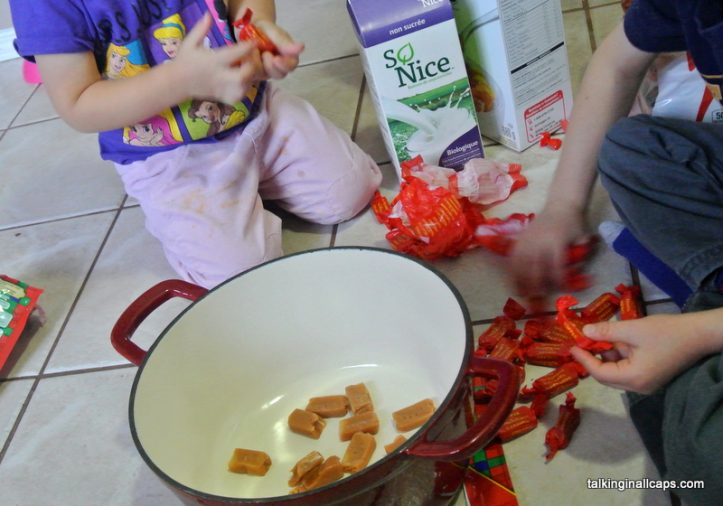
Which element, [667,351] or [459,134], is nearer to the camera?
[667,351]

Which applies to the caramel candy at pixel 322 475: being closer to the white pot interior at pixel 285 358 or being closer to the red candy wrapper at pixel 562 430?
the white pot interior at pixel 285 358

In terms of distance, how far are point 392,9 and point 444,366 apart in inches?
18.0

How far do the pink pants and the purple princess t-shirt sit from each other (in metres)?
0.02

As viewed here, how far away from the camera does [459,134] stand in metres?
1.04

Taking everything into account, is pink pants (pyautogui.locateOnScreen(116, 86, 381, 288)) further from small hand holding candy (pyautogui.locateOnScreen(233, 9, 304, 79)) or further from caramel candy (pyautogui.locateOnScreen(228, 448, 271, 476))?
caramel candy (pyautogui.locateOnScreen(228, 448, 271, 476))

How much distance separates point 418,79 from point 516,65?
Answer: 0.13 m

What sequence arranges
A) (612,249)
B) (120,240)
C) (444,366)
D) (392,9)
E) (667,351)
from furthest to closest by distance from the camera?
(120,240) < (392,9) < (612,249) < (444,366) < (667,351)

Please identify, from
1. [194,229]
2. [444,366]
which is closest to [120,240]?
[194,229]

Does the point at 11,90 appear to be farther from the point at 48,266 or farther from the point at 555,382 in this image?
the point at 555,382

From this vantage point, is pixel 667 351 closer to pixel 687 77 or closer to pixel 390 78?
pixel 687 77

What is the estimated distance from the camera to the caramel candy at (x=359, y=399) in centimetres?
74

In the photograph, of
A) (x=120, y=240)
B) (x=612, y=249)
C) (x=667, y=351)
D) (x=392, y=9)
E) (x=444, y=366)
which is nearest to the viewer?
(x=667, y=351)

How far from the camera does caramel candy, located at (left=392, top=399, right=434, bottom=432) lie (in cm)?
71

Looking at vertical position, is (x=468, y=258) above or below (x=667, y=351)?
below
